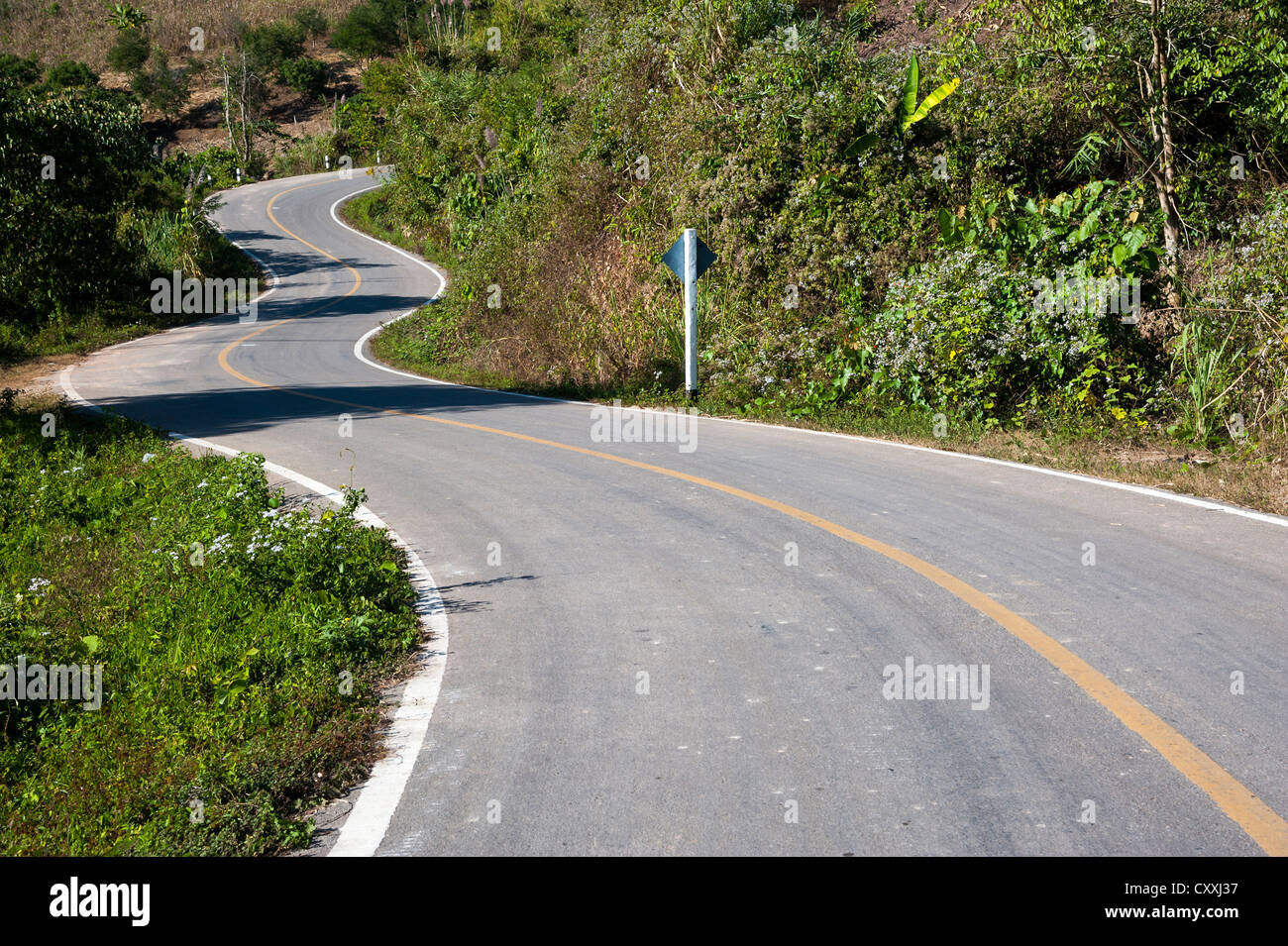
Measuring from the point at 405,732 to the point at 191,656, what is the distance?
6.09ft

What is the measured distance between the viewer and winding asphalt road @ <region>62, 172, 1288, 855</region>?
4.04m

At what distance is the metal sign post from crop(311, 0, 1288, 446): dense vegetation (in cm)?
53

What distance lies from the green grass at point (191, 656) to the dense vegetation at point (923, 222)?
26.7 feet

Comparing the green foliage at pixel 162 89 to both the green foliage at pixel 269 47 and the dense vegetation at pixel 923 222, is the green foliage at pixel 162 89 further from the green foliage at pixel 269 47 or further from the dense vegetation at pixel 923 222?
the dense vegetation at pixel 923 222

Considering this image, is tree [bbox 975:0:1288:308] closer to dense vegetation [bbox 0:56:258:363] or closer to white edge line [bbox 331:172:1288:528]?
white edge line [bbox 331:172:1288:528]

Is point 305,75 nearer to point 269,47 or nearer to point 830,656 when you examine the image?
point 269,47

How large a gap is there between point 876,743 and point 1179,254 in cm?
1115

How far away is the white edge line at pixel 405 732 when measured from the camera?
411 cm

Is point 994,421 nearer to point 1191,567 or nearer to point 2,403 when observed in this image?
point 1191,567

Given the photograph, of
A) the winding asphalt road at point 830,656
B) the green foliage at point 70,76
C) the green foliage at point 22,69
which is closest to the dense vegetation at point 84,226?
the green foliage at point 22,69

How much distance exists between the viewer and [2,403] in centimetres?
1515

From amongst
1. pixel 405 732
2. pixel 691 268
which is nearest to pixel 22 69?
pixel 691 268

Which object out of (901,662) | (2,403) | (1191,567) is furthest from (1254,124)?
(2,403)
